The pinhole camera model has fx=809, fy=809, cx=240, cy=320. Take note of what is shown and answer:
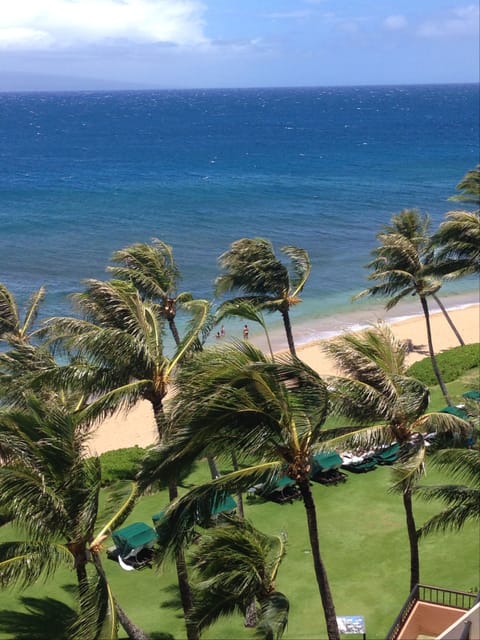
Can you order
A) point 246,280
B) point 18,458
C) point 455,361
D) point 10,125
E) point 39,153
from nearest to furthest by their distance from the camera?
point 18,458 < point 246,280 < point 455,361 < point 39,153 < point 10,125

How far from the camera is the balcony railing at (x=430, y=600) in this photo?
1552cm

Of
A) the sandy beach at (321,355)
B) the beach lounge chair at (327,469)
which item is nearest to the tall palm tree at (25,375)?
the sandy beach at (321,355)

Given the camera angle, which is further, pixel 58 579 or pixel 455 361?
pixel 455 361

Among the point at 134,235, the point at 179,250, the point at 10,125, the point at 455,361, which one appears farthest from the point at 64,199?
the point at 10,125

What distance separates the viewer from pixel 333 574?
64.6 ft

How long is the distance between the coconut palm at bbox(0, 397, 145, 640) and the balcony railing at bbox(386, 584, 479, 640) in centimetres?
587

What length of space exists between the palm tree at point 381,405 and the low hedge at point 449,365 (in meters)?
→ 18.4

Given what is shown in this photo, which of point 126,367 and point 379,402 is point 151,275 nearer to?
point 126,367

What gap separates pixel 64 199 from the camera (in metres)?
82.9

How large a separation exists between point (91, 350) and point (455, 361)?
2293 cm

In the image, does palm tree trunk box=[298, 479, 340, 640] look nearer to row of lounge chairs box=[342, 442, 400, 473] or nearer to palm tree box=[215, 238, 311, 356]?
palm tree box=[215, 238, 311, 356]

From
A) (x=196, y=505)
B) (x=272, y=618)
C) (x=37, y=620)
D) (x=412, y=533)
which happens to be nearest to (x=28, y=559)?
(x=196, y=505)

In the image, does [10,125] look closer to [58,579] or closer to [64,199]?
[64,199]

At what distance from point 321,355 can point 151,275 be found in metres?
20.1
